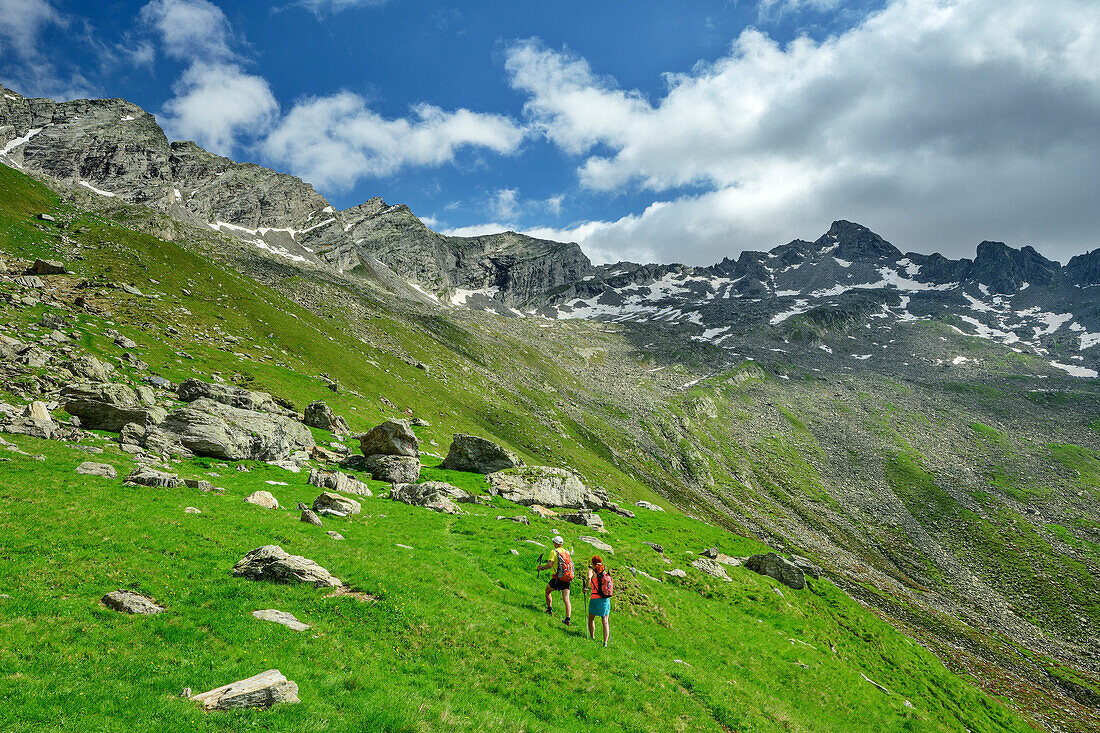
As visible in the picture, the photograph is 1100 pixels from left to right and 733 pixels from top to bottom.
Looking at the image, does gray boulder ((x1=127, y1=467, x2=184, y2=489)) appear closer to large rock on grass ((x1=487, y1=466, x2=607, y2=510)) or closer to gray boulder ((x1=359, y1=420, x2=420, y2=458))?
gray boulder ((x1=359, y1=420, x2=420, y2=458))

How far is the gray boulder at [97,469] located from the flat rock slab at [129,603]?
14353mm

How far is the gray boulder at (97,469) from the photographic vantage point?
24.6 metres

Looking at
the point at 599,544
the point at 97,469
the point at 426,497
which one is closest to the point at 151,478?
the point at 97,469

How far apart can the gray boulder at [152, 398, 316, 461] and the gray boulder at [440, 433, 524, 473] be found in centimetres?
1679

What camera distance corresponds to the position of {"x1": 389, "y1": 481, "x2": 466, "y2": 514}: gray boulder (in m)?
35.8

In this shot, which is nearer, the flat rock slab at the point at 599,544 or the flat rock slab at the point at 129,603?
the flat rock slab at the point at 129,603

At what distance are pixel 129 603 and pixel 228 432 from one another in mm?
25239

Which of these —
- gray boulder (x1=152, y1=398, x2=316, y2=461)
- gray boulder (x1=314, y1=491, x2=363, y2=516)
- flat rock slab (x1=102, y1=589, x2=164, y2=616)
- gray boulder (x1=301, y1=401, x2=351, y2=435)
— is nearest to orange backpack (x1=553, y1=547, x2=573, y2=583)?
flat rock slab (x1=102, y1=589, x2=164, y2=616)

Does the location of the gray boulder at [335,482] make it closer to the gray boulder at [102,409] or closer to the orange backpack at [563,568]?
the gray boulder at [102,409]

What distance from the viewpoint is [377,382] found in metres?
95.1

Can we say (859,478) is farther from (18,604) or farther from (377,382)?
(18,604)

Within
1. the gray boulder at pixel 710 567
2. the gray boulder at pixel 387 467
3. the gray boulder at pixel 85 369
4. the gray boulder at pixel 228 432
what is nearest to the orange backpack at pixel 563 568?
the gray boulder at pixel 710 567

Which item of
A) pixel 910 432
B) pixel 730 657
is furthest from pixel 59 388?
pixel 910 432

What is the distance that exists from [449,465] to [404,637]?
37566 mm
